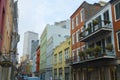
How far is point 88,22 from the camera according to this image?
31.9 metres

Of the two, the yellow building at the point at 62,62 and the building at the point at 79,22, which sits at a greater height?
the building at the point at 79,22

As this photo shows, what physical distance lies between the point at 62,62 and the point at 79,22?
10.4 metres

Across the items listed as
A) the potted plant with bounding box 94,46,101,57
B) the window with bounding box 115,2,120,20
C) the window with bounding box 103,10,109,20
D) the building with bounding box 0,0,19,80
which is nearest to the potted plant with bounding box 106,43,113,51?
the potted plant with bounding box 94,46,101,57

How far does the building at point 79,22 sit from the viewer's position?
34312 millimetres

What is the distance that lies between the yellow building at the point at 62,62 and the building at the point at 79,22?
2.18 meters

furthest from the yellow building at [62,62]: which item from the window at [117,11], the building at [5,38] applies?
the building at [5,38]

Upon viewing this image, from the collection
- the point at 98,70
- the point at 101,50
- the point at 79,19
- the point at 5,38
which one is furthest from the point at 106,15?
the point at 5,38

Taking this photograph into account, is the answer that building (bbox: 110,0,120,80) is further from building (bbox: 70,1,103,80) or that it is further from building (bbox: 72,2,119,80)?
building (bbox: 70,1,103,80)

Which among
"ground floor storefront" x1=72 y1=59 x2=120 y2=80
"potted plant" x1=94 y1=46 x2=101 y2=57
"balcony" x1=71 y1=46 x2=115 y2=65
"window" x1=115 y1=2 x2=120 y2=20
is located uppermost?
"window" x1=115 y1=2 x2=120 y2=20

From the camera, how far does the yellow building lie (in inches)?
1558

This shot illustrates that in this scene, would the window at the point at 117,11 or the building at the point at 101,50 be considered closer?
the window at the point at 117,11

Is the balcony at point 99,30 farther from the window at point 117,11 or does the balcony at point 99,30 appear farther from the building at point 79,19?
the building at point 79,19

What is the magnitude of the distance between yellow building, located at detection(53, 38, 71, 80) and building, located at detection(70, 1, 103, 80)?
218 centimetres

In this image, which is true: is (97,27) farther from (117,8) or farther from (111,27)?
(117,8)
